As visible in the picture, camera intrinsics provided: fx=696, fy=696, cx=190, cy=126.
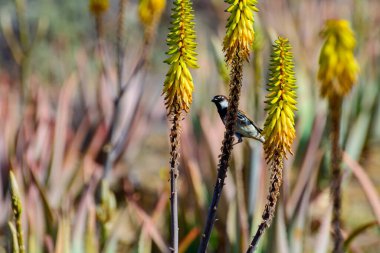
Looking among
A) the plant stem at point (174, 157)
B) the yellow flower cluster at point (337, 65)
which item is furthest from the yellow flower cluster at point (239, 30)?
the yellow flower cluster at point (337, 65)

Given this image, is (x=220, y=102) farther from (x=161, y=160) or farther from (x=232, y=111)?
(x=161, y=160)

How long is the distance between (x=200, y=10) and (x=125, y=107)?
6723mm

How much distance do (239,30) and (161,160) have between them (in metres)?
4.31

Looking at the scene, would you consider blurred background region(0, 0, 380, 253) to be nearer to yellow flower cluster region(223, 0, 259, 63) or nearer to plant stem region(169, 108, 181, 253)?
plant stem region(169, 108, 181, 253)

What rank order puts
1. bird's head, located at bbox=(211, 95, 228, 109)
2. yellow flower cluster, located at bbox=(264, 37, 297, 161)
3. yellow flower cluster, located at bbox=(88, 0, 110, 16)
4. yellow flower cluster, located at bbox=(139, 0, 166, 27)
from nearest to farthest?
yellow flower cluster, located at bbox=(264, 37, 297, 161), bird's head, located at bbox=(211, 95, 228, 109), yellow flower cluster, located at bbox=(139, 0, 166, 27), yellow flower cluster, located at bbox=(88, 0, 110, 16)

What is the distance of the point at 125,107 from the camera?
177 inches

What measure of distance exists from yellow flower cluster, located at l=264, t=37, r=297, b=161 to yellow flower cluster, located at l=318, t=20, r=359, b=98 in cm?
19

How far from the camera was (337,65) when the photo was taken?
136 centimetres

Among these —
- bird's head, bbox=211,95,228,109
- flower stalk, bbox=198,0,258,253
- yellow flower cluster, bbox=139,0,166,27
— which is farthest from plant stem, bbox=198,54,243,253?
yellow flower cluster, bbox=139,0,166,27

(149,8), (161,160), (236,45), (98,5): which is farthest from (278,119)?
(161,160)

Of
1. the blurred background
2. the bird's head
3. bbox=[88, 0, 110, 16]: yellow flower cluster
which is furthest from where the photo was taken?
bbox=[88, 0, 110, 16]: yellow flower cluster

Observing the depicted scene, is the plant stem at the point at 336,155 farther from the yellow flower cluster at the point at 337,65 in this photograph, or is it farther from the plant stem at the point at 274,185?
the plant stem at the point at 274,185

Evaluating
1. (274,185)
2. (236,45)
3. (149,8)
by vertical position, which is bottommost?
(274,185)

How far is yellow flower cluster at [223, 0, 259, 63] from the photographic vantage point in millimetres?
1156
